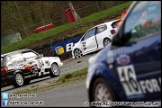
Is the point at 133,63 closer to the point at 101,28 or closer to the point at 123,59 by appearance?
the point at 123,59

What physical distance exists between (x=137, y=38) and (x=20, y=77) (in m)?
14.0

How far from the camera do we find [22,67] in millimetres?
20234

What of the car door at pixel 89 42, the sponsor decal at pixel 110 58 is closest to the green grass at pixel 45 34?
the car door at pixel 89 42

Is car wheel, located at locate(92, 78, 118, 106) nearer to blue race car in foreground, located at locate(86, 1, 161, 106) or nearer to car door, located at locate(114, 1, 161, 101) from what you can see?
blue race car in foreground, located at locate(86, 1, 161, 106)

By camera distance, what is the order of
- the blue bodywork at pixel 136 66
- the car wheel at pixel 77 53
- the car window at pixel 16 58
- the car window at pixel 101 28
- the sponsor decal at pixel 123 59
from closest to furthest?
1. the blue bodywork at pixel 136 66
2. the sponsor decal at pixel 123 59
3. the car window at pixel 16 58
4. the car window at pixel 101 28
5. the car wheel at pixel 77 53

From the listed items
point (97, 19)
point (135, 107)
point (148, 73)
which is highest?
point (97, 19)

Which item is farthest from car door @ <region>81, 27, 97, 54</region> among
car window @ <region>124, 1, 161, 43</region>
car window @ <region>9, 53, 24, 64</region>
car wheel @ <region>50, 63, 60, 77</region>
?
car window @ <region>124, 1, 161, 43</region>

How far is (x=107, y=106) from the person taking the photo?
6.90 m

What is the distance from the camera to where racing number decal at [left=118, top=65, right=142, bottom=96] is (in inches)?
254

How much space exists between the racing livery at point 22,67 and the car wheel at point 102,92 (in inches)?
509

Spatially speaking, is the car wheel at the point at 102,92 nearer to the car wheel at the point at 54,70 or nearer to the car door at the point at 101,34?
the car wheel at the point at 54,70

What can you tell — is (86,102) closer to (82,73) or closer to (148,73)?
(148,73)

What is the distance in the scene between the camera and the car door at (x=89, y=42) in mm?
26544

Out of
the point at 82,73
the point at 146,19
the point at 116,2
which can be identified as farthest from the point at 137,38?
the point at 116,2
